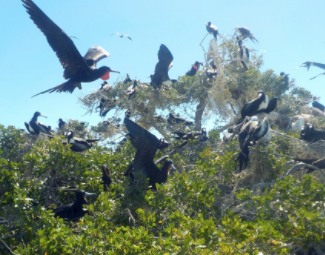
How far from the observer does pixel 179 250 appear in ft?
5.52

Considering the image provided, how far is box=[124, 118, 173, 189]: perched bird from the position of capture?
3.78 metres

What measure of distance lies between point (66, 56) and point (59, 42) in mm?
285

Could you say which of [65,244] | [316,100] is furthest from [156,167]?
[316,100]

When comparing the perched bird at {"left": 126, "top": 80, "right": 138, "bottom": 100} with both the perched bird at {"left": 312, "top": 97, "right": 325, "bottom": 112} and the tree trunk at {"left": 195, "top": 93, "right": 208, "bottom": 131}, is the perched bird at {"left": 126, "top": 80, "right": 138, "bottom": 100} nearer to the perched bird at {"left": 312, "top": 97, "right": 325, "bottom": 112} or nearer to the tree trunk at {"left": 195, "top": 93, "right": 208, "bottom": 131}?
the tree trunk at {"left": 195, "top": 93, "right": 208, "bottom": 131}

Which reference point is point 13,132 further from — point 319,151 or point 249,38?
point 249,38

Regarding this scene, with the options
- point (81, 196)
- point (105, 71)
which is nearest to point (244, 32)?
point (105, 71)

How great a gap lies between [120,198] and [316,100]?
7.13 m

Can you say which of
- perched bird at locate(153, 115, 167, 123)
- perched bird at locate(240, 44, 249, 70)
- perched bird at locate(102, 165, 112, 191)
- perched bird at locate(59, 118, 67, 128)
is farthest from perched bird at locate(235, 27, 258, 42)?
perched bird at locate(102, 165, 112, 191)

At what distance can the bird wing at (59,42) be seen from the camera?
389 centimetres

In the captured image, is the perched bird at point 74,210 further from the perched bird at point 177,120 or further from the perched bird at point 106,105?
the perched bird at point 106,105

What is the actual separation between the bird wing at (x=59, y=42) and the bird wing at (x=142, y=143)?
149 cm

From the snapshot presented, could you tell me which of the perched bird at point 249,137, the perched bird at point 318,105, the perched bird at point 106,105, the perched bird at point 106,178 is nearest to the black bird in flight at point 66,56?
the perched bird at point 106,105

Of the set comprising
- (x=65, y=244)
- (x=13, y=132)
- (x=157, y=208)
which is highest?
(x=13, y=132)

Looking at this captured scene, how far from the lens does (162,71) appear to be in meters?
6.86
